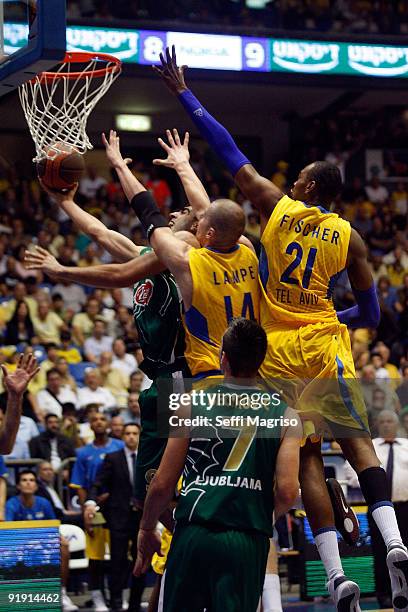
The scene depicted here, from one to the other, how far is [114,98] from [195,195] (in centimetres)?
1630

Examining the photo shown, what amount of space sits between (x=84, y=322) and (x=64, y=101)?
8.29m

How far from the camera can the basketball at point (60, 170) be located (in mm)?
7055

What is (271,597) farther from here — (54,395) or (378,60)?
(378,60)

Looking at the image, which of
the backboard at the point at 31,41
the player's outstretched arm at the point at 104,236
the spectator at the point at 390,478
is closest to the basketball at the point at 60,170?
the player's outstretched arm at the point at 104,236

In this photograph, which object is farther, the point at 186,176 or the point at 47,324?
the point at 47,324

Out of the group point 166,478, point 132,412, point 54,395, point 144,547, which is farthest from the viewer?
point 54,395

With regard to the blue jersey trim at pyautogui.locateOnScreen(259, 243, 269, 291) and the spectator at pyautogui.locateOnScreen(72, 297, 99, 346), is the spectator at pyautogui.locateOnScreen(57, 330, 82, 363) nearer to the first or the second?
the spectator at pyautogui.locateOnScreen(72, 297, 99, 346)

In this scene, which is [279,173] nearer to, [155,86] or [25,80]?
[155,86]

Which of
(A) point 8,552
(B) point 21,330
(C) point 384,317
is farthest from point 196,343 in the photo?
(C) point 384,317

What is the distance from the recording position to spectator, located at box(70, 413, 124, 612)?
37.8ft

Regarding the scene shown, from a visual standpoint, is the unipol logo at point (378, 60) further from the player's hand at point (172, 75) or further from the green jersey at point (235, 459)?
the green jersey at point (235, 459)

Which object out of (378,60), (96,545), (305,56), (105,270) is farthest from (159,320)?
(378,60)

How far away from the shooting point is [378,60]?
806 inches

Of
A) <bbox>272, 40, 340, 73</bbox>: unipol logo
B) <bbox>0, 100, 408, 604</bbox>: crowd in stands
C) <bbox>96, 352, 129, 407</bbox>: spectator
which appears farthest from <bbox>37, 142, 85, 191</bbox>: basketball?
<bbox>272, 40, 340, 73</bbox>: unipol logo
